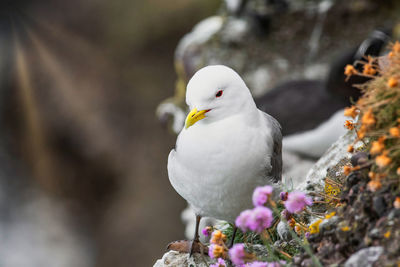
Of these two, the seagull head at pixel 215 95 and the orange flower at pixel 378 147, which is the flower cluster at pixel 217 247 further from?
the orange flower at pixel 378 147

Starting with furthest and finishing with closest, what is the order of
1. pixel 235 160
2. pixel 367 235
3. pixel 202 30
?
pixel 202 30
pixel 235 160
pixel 367 235

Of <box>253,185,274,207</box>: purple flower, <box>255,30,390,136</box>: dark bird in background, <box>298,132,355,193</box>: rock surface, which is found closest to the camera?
<box>253,185,274,207</box>: purple flower

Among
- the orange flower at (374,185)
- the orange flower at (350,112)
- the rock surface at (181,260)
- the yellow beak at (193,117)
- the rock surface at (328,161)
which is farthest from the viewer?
the rock surface at (328,161)

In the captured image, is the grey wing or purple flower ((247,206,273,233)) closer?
purple flower ((247,206,273,233))

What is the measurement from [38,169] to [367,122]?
8.19m

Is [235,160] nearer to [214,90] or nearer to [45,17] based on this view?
[214,90]

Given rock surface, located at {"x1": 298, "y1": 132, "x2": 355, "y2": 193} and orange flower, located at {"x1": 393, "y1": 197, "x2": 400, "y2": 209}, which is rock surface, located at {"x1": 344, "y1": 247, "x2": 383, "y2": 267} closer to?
orange flower, located at {"x1": 393, "y1": 197, "x2": 400, "y2": 209}

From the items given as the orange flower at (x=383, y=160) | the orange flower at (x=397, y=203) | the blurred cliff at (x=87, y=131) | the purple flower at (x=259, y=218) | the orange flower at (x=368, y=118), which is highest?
the blurred cliff at (x=87, y=131)

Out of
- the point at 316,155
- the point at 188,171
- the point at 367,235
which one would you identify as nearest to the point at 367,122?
the point at 367,235

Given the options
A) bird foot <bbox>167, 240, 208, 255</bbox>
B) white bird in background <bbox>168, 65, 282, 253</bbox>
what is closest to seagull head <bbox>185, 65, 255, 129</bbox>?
white bird in background <bbox>168, 65, 282, 253</bbox>

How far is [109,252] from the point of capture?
27.0ft

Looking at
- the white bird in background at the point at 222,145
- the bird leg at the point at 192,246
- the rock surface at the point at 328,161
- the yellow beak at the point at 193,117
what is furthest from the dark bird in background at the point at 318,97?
the yellow beak at the point at 193,117

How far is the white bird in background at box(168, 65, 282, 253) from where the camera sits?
2.32 metres

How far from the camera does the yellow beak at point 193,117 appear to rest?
231 centimetres
